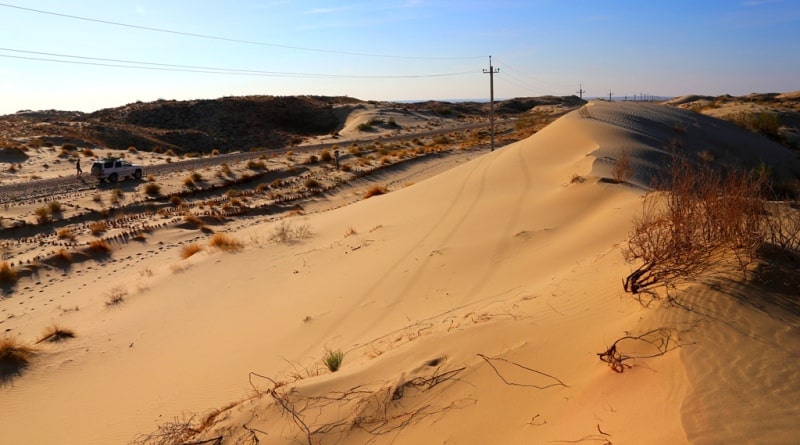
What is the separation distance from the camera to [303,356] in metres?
7.50

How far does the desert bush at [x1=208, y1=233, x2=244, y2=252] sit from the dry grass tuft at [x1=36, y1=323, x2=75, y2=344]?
188 inches

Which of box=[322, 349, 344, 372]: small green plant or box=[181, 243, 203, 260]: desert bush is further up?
box=[322, 349, 344, 372]: small green plant

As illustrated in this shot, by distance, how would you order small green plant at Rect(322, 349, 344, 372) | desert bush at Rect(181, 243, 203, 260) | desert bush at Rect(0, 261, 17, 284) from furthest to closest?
desert bush at Rect(181, 243, 203, 260)
desert bush at Rect(0, 261, 17, 284)
small green plant at Rect(322, 349, 344, 372)

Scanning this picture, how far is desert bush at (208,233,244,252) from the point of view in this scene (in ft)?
48.0

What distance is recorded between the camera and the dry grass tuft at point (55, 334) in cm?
1000

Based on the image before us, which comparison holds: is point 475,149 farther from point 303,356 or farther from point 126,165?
point 303,356

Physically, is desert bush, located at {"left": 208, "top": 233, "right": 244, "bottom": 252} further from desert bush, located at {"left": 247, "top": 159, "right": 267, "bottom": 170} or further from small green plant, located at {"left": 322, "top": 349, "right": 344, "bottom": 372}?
desert bush, located at {"left": 247, "top": 159, "right": 267, "bottom": 170}

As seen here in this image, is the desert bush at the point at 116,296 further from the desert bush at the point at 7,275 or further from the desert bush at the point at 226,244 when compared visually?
the desert bush at the point at 7,275

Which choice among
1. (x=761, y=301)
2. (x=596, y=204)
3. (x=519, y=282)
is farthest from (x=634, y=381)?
(x=596, y=204)

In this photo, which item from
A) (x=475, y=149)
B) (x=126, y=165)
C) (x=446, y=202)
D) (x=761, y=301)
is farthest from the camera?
(x=475, y=149)

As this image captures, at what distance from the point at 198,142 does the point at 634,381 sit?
2170 inches

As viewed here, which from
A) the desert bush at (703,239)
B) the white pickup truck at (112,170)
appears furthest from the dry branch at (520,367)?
the white pickup truck at (112,170)

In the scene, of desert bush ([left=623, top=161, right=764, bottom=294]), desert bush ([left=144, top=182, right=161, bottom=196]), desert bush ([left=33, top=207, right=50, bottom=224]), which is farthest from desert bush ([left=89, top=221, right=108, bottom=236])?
desert bush ([left=623, top=161, right=764, bottom=294])

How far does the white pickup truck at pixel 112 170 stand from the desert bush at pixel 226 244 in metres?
16.5
